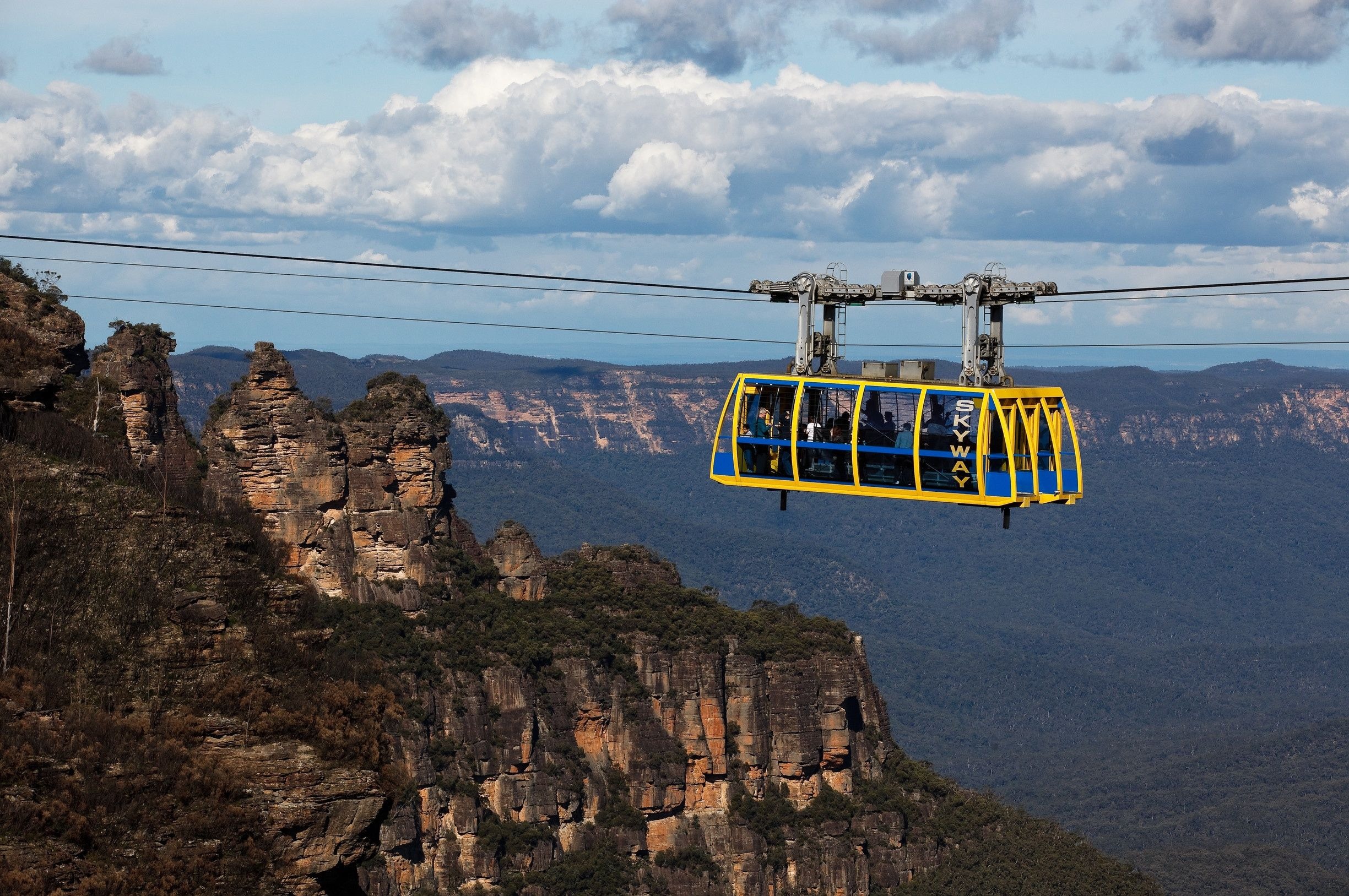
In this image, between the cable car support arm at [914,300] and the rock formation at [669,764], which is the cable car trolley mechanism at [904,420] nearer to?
the cable car support arm at [914,300]

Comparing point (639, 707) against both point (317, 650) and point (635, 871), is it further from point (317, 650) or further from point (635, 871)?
point (317, 650)

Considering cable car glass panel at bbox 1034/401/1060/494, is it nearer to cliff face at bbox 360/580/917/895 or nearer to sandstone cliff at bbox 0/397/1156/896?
sandstone cliff at bbox 0/397/1156/896

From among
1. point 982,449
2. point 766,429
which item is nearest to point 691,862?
point 766,429

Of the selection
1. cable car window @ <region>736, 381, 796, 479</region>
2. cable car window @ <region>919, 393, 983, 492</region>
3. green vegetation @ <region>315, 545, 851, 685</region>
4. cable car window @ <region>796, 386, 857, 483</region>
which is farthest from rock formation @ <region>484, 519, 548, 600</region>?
cable car window @ <region>919, 393, 983, 492</region>

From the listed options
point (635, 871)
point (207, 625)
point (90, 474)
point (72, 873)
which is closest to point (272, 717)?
point (207, 625)

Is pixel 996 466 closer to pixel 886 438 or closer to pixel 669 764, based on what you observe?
pixel 886 438

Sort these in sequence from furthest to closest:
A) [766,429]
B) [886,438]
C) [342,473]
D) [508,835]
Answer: [508,835], [342,473], [766,429], [886,438]
